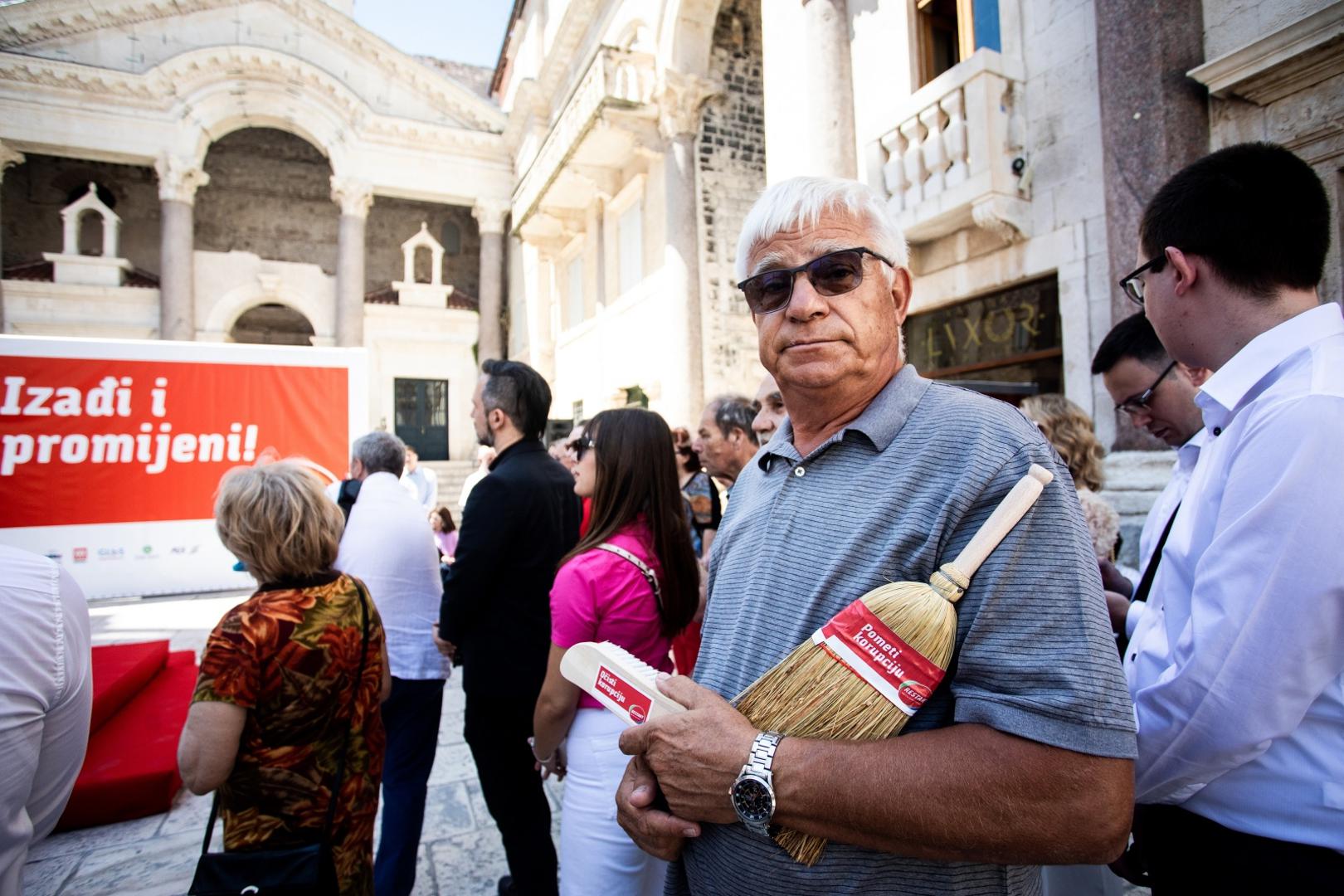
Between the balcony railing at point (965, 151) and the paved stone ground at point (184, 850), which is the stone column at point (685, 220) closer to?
the balcony railing at point (965, 151)

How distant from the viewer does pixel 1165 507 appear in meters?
2.02

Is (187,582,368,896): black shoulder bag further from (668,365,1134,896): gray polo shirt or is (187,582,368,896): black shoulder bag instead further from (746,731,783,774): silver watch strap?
(746,731,783,774): silver watch strap

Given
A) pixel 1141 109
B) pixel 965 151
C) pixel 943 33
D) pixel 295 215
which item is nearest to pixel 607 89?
pixel 943 33

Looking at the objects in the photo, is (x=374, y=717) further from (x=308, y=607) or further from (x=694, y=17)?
(x=694, y=17)

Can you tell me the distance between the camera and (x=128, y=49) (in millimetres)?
19828

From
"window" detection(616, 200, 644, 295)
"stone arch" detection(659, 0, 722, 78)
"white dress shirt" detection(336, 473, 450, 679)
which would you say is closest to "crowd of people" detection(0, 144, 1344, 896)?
"white dress shirt" detection(336, 473, 450, 679)

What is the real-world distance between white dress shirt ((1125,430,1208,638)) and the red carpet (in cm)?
488

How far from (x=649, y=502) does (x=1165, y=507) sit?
160 centimetres

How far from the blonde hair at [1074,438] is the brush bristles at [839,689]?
91.4 inches

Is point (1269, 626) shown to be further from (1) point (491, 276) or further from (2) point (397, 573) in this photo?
(1) point (491, 276)

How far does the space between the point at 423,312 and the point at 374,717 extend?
2262cm

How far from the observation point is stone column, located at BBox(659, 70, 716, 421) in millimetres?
11680

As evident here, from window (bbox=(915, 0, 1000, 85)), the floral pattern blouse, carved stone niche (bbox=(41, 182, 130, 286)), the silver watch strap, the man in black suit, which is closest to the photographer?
the silver watch strap

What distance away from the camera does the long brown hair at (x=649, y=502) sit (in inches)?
92.4
